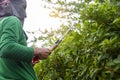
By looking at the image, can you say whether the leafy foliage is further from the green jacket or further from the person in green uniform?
the green jacket

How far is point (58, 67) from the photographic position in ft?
10.3

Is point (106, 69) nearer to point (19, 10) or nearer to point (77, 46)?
point (77, 46)

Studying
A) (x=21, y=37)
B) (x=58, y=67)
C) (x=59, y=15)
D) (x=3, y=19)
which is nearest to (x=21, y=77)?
(x=21, y=37)

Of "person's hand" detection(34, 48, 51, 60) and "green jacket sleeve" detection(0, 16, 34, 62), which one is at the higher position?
"green jacket sleeve" detection(0, 16, 34, 62)

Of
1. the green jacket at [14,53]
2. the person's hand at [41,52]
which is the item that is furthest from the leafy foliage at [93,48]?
the green jacket at [14,53]

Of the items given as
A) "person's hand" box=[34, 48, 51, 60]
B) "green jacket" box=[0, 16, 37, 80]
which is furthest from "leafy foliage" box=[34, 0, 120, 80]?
"green jacket" box=[0, 16, 37, 80]

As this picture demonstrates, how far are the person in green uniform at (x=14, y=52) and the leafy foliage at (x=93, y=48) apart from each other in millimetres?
360

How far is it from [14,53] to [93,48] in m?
0.66

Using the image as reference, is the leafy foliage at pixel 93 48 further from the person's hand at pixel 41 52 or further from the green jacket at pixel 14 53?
the green jacket at pixel 14 53

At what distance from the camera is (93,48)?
8.29ft

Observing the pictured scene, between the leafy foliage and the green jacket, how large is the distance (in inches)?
19.1

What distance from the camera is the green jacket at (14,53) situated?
2176 mm

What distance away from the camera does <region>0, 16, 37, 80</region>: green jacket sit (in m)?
2.18

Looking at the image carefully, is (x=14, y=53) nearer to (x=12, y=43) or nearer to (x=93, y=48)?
(x=12, y=43)
